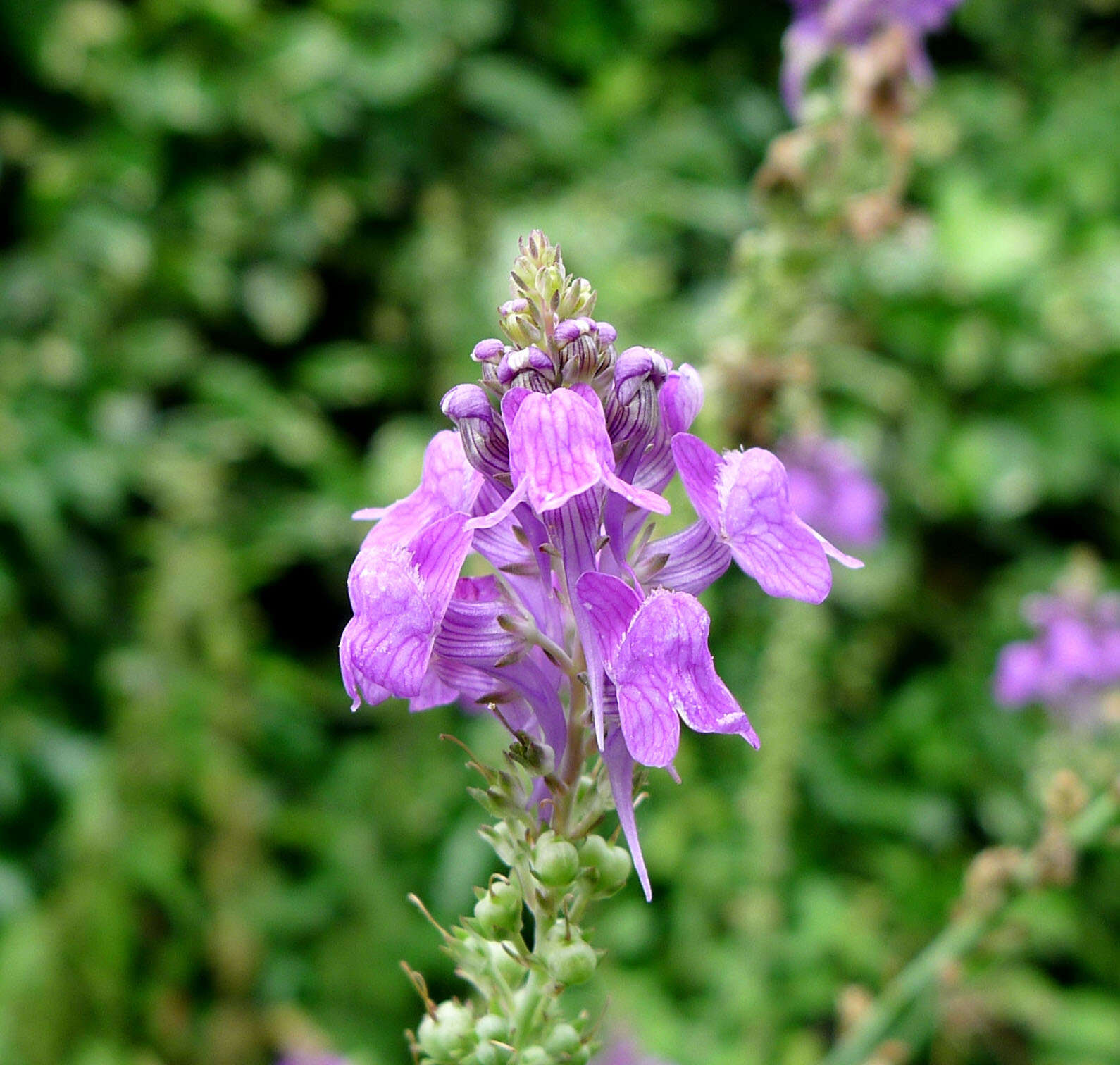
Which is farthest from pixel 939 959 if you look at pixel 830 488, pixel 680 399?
pixel 830 488

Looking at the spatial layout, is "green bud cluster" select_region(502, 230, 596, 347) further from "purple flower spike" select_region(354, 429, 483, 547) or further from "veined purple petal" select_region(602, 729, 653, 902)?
"veined purple petal" select_region(602, 729, 653, 902)

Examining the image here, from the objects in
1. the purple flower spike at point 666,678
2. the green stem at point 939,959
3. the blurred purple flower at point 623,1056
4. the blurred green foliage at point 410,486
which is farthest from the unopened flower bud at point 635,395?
the blurred green foliage at point 410,486

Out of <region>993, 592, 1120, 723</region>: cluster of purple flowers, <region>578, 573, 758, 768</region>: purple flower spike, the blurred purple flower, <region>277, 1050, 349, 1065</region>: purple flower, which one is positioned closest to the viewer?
<region>578, 573, 758, 768</region>: purple flower spike

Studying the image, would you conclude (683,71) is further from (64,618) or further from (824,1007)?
(824,1007)

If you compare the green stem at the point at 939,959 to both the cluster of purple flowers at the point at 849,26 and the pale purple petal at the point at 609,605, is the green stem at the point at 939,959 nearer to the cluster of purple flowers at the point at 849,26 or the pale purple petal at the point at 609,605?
the pale purple petal at the point at 609,605

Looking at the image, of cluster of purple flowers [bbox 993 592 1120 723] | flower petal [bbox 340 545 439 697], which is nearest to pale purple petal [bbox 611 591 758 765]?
flower petal [bbox 340 545 439 697]

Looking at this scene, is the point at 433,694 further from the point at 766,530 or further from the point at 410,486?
the point at 410,486
